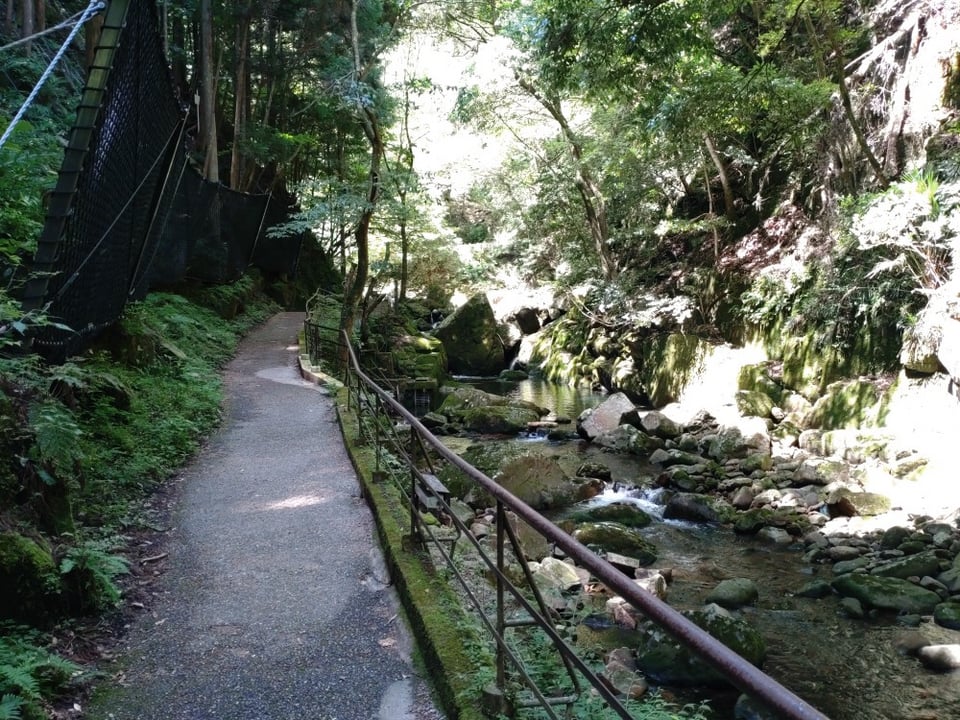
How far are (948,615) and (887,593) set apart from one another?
1.63 feet

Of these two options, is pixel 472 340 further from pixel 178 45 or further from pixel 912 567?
pixel 912 567

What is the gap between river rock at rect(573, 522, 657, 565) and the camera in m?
7.46

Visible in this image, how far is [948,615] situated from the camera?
592 centimetres

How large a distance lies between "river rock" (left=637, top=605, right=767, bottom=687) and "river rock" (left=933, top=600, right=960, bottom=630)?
1.84m

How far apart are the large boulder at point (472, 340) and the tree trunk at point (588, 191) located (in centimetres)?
512

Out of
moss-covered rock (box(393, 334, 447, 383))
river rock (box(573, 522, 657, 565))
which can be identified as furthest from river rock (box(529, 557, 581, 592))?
moss-covered rock (box(393, 334, 447, 383))

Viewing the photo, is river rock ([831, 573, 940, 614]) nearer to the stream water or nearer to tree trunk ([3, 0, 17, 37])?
the stream water

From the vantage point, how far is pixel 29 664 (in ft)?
8.81

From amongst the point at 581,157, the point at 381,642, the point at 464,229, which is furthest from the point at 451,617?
the point at 464,229

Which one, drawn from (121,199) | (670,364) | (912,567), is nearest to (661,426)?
(670,364)

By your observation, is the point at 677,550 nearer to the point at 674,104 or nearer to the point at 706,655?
the point at 674,104

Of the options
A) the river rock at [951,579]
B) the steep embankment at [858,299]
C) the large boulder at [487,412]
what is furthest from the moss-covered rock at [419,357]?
the river rock at [951,579]

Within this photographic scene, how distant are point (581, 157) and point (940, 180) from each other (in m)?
7.55

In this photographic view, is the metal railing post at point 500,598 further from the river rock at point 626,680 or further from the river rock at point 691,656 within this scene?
the river rock at point 691,656
